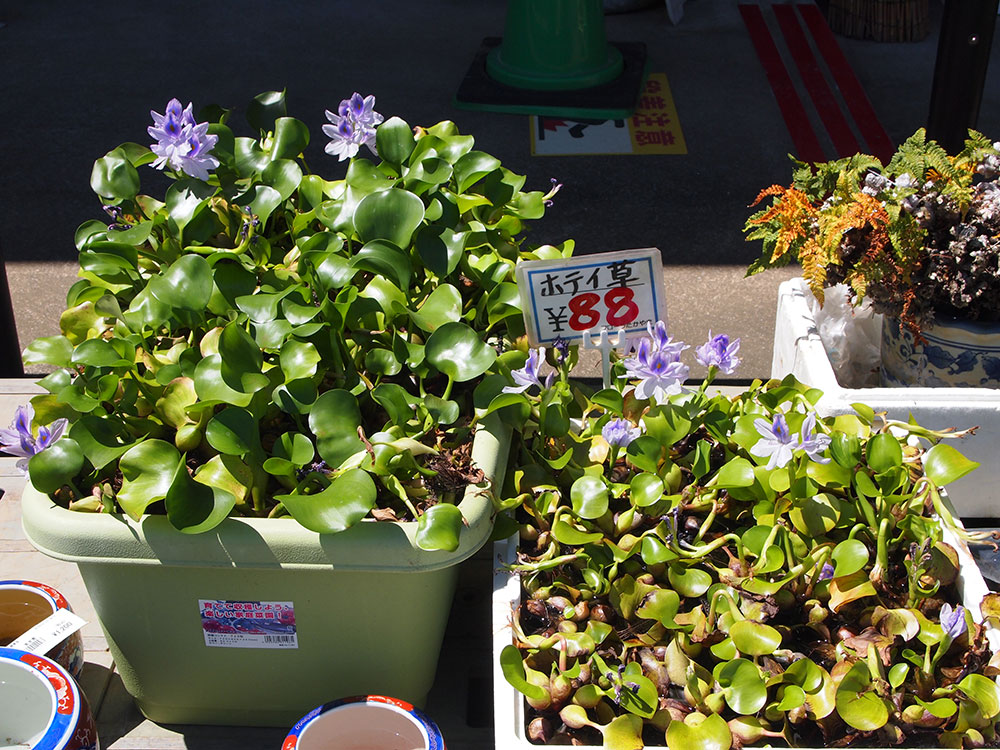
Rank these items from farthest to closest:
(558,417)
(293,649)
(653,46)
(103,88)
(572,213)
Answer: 1. (653,46)
2. (103,88)
3. (572,213)
4. (558,417)
5. (293,649)

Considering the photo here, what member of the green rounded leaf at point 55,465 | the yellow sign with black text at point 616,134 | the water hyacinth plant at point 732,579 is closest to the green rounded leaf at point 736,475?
the water hyacinth plant at point 732,579

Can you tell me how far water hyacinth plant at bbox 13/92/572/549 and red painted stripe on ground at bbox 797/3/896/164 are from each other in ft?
7.83

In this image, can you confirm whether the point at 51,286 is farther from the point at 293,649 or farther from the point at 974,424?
the point at 974,424

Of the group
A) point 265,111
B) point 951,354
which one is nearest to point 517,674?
point 951,354

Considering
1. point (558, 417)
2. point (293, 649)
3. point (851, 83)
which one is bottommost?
point (851, 83)

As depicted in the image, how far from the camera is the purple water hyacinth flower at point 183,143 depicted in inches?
51.0

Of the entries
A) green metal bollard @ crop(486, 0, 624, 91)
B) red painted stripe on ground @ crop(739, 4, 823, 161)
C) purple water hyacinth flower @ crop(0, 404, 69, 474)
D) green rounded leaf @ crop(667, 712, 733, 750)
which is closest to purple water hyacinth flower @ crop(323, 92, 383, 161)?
purple water hyacinth flower @ crop(0, 404, 69, 474)

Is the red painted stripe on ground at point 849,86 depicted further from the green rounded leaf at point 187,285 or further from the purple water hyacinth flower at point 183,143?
→ the green rounded leaf at point 187,285

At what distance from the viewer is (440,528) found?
3.23 ft

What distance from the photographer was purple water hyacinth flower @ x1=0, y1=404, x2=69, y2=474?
1.06m

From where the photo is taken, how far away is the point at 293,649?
110 cm

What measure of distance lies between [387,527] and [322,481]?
0.36 ft

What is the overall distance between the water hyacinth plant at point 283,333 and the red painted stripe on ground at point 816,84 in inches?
92.5

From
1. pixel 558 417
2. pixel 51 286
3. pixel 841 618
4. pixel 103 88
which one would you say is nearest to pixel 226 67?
pixel 103 88
